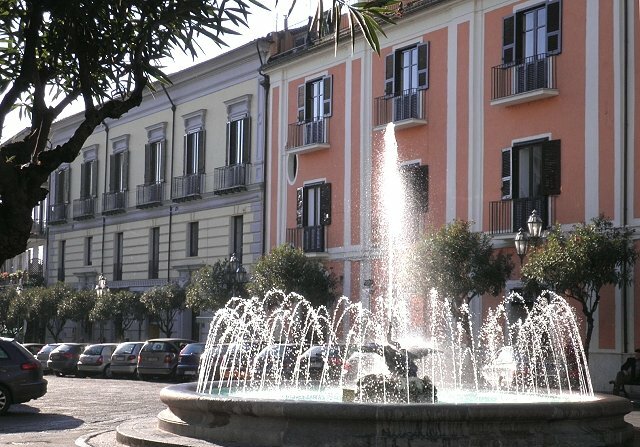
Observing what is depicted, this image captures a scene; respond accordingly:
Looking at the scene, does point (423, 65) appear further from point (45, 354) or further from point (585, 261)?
point (45, 354)

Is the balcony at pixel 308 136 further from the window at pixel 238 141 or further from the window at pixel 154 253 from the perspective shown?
the window at pixel 154 253

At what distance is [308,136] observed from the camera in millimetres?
33781

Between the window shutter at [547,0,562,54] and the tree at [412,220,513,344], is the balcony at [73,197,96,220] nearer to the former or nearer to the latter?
the tree at [412,220,513,344]

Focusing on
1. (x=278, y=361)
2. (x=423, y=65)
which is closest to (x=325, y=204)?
(x=423, y=65)

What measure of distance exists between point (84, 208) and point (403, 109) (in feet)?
71.0

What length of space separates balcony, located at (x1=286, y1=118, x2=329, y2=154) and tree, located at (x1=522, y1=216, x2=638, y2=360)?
35.2ft

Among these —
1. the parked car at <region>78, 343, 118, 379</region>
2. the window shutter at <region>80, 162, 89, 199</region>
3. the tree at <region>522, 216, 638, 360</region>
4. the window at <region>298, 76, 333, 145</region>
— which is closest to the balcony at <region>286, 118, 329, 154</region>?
the window at <region>298, 76, 333, 145</region>

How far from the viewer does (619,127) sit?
24375 mm

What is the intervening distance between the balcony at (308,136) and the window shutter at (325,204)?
121 cm

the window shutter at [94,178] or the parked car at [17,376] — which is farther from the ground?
the window shutter at [94,178]

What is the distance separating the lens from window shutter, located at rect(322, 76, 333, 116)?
1309 inches

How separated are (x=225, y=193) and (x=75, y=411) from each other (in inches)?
742

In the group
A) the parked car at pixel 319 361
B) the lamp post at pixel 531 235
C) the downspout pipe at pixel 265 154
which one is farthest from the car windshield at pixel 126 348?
the lamp post at pixel 531 235

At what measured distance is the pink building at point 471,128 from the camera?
24.5 m
